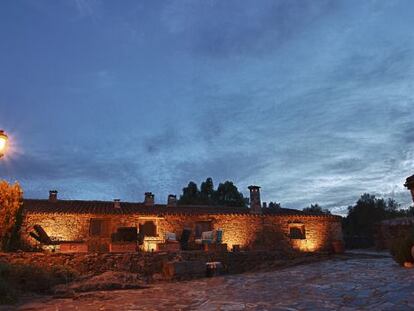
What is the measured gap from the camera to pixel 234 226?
19.3 meters

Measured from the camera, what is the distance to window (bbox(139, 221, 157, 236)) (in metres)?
18.1

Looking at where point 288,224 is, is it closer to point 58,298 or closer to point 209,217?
point 209,217

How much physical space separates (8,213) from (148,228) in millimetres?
7736

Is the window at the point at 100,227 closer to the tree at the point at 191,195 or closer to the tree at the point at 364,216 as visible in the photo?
the tree at the point at 191,195

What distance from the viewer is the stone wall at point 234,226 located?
16.7m

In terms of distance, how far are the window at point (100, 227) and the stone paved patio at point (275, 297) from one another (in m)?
9.62

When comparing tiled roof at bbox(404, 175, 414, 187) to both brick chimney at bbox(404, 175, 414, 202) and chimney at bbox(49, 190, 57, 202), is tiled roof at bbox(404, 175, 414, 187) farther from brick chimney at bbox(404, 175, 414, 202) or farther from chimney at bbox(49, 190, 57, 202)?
chimney at bbox(49, 190, 57, 202)

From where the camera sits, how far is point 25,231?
1619 centimetres

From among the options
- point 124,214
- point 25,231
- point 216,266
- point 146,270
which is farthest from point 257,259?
point 25,231

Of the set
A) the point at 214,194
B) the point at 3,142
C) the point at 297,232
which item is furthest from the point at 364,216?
the point at 3,142

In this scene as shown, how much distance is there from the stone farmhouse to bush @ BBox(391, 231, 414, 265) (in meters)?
7.15

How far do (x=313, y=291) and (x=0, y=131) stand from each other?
22.4 feet

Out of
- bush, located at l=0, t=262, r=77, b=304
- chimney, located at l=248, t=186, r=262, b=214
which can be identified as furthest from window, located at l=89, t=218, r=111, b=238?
chimney, located at l=248, t=186, r=262, b=214

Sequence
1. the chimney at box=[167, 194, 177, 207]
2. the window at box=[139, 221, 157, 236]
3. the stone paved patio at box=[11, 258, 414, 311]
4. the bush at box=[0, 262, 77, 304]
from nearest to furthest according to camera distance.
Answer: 1. the stone paved patio at box=[11, 258, 414, 311]
2. the bush at box=[0, 262, 77, 304]
3. the window at box=[139, 221, 157, 236]
4. the chimney at box=[167, 194, 177, 207]
